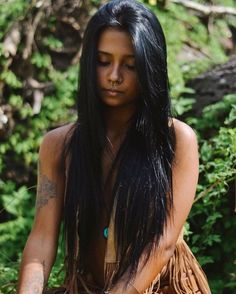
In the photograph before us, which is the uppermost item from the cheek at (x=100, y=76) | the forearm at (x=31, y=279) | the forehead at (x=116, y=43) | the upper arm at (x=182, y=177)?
the forehead at (x=116, y=43)

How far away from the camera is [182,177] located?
321 cm

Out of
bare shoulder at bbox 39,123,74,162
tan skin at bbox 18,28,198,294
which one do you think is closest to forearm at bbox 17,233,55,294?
tan skin at bbox 18,28,198,294

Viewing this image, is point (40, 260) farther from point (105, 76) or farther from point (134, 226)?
point (105, 76)

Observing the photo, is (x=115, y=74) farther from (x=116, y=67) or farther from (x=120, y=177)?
(x=120, y=177)

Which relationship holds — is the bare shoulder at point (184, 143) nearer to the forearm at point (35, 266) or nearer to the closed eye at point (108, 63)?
the closed eye at point (108, 63)

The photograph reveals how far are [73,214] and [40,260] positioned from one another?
23cm

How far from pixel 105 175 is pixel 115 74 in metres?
0.48

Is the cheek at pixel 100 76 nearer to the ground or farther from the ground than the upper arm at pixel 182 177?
farther from the ground

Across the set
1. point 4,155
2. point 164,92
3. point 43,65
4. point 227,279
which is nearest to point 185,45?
point 43,65

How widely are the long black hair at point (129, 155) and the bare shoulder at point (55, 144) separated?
0.05m

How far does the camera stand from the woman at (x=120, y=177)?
3.08 meters

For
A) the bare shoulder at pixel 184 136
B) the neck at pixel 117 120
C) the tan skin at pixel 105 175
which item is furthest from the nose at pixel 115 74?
the bare shoulder at pixel 184 136

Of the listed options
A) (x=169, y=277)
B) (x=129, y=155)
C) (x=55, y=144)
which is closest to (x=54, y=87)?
(x=55, y=144)

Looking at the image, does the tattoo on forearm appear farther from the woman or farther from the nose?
the nose
